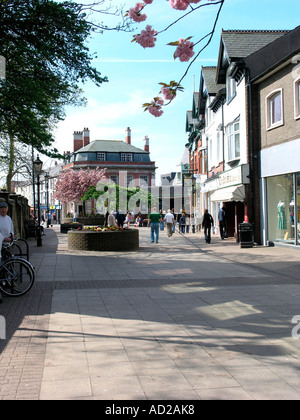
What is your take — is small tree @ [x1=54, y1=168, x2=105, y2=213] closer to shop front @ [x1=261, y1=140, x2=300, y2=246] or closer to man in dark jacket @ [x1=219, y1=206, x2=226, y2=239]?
man in dark jacket @ [x1=219, y1=206, x2=226, y2=239]

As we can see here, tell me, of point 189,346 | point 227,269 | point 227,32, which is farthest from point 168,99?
point 227,32

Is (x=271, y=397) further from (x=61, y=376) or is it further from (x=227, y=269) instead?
(x=227, y=269)

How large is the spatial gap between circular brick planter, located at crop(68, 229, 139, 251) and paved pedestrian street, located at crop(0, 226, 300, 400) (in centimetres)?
624

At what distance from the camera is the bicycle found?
789 centimetres

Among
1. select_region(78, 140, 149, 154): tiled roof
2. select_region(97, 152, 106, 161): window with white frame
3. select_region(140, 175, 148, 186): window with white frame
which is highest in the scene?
select_region(78, 140, 149, 154): tiled roof

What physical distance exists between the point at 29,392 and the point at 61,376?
41 cm

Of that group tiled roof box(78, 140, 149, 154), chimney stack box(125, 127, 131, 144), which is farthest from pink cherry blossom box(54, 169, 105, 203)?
chimney stack box(125, 127, 131, 144)

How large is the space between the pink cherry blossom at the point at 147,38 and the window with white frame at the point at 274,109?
12627mm

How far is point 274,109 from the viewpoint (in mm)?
17578

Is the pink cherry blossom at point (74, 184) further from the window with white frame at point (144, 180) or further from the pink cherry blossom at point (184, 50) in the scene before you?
the pink cherry blossom at point (184, 50)

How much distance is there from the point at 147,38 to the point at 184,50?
0.50 metres

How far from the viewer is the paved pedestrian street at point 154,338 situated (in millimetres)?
3822

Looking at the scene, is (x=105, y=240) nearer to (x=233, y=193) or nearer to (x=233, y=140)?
(x=233, y=193)
